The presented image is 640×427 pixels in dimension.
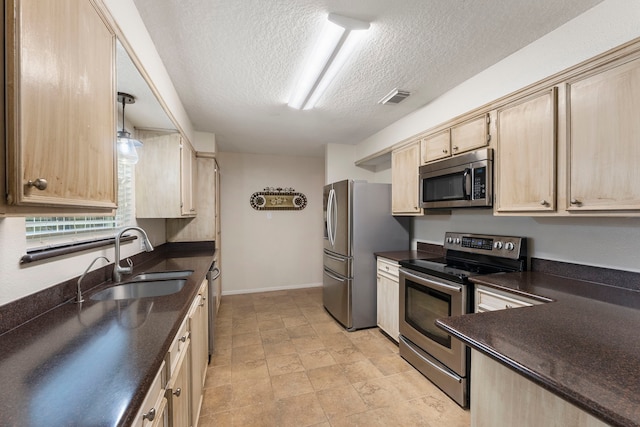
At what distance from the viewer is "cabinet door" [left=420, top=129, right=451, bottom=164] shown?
95.0 inches

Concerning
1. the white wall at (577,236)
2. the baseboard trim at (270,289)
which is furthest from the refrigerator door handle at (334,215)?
the baseboard trim at (270,289)

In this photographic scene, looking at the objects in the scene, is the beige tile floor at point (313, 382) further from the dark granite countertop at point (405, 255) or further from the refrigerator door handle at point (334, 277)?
the dark granite countertop at point (405, 255)

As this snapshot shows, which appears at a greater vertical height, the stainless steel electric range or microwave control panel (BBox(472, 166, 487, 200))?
microwave control panel (BBox(472, 166, 487, 200))

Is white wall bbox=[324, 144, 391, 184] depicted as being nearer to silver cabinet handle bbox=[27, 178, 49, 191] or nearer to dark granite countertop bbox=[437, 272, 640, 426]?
dark granite countertop bbox=[437, 272, 640, 426]

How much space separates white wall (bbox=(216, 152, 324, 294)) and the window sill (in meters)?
2.82

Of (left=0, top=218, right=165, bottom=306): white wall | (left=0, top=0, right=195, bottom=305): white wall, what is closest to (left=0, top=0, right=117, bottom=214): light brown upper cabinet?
(left=0, top=0, right=195, bottom=305): white wall

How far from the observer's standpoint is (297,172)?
4.96 m

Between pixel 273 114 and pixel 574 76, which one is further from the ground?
pixel 273 114

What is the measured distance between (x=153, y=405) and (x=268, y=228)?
3982 mm

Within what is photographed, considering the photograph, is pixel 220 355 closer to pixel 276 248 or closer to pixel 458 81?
pixel 276 248

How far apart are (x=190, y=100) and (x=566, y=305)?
10.3ft

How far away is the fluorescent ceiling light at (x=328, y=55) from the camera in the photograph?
1.53 metres

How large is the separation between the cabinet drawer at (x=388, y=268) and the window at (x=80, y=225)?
2417mm

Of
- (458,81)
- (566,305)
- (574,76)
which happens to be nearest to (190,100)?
(458,81)
